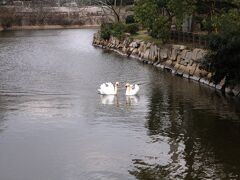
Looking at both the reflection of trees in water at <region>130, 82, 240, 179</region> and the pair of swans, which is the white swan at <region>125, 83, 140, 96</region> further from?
the reflection of trees in water at <region>130, 82, 240, 179</region>

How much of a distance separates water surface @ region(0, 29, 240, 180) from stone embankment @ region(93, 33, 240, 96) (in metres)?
0.99

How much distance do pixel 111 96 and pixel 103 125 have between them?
6765 millimetres

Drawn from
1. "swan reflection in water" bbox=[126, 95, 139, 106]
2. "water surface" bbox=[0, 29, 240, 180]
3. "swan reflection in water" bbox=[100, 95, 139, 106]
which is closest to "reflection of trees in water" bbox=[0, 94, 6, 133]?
"water surface" bbox=[0, 29, 240, 180]

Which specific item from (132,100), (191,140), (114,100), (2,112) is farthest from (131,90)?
(191,140)

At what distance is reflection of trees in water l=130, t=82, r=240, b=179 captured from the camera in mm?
18109

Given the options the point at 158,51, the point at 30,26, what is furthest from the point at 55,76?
the point at 30,26

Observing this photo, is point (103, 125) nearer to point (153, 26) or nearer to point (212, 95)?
point (212, 95)

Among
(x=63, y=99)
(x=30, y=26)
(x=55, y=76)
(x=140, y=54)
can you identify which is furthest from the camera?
(x=30, y=26)

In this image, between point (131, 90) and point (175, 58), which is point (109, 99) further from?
point (175, 58)

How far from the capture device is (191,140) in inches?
860

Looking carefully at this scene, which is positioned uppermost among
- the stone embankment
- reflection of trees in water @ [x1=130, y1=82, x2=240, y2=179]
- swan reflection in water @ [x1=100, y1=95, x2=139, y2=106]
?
the stone embankment

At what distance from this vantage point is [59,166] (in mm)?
18453

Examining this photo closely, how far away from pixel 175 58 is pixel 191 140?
20911 millimetres

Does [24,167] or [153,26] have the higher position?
[153,26]
